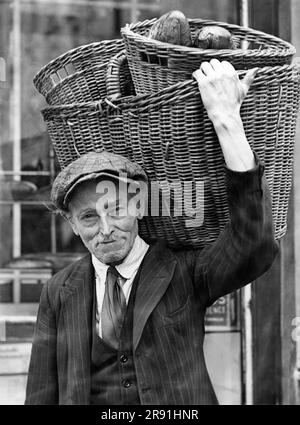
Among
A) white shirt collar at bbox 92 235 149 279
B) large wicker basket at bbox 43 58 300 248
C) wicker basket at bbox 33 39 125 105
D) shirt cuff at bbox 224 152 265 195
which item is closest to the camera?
shirt cuff at bbox 224 152 265 195

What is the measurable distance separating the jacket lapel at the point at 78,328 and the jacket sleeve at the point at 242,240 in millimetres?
327

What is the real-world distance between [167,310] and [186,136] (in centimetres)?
47

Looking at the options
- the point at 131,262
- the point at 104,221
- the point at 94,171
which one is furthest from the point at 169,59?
the point at 131,262

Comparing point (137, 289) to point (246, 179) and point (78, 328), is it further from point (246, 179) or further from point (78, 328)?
point (246, 179)

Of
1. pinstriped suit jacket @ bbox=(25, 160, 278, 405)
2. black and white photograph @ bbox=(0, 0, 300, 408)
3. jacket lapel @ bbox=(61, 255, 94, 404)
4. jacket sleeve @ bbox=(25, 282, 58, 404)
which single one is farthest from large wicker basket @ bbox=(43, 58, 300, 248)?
jacket sleeve @ bbox=(25, 282, 58, 404)

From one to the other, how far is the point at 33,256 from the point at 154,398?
1.58 meters

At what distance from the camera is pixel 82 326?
2197 mm

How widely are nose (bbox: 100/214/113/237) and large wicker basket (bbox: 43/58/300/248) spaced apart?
0.59 ft

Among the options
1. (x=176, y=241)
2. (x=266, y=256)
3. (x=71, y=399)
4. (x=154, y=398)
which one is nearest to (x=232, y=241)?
(x=266, y=256)

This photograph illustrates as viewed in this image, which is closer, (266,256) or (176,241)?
(266,256)

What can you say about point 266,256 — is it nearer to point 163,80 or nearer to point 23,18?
point 163,80

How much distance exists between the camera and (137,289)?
7.18ft

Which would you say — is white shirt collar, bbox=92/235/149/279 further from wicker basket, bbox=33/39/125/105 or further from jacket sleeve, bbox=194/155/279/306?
wicker basket, bbox=33/39/125/105

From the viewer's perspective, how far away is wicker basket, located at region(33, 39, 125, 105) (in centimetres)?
239
